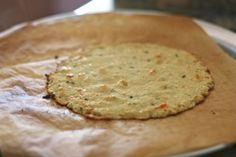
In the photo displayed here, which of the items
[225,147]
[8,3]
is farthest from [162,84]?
[8,3]

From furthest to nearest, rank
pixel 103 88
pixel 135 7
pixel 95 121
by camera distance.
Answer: pixel 135 7 → pixel 103 88 → pixel 95 121

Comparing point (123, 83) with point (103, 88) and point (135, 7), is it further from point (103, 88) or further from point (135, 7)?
point (135, 7)

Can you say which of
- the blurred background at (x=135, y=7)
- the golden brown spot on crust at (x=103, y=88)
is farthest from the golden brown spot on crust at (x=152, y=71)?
the blurred background at (x=135, y=7)

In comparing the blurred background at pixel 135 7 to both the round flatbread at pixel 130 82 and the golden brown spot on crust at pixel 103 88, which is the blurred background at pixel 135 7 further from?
the golden brown spot on crust at pixel 103 88

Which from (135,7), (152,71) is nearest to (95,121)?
(152,71)

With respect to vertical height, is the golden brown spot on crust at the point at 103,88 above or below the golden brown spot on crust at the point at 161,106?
above

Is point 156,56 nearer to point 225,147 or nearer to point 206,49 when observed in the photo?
point 206,49

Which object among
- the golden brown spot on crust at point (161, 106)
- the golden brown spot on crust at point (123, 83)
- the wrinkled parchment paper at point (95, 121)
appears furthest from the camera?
the golden brown spot on crust at point (123, 83)
